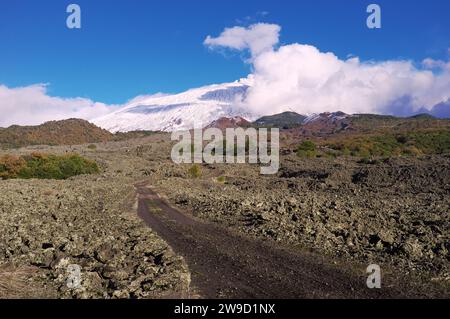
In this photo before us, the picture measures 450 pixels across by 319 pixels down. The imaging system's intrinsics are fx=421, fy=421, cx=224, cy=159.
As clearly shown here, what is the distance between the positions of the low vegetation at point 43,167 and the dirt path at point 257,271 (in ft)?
115

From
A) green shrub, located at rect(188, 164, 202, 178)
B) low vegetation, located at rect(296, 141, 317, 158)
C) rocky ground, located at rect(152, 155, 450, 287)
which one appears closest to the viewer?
rocky ground, located at rect(152, 155, 450, 287)

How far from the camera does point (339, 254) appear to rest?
1266 cm

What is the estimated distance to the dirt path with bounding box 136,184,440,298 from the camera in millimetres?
9492

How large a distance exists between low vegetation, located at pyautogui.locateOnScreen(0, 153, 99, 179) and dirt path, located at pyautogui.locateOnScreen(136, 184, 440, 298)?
115 feet

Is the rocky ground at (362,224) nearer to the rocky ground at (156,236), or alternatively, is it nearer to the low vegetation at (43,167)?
the rocky ground at (156,236)

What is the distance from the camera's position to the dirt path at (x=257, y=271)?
949cm

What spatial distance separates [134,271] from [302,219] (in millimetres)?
8233

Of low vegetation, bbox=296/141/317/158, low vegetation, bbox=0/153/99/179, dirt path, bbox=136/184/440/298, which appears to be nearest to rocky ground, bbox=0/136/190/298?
dirt path, bbox=136/184/440/298

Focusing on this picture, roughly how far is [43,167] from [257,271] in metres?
42.2

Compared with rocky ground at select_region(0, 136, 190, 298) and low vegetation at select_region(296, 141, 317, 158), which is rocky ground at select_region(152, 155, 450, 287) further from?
low vegetation at select_region(296, 141, 317, 158)

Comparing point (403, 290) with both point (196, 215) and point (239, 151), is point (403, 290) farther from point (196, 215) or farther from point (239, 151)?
point (239, 151)

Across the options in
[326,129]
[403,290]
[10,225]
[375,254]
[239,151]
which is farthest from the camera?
[326,129]

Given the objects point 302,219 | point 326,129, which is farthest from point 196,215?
point 326,129

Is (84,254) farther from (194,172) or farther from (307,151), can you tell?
(307,151)
